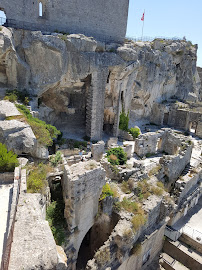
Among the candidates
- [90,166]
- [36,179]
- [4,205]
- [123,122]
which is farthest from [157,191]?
[123,122]

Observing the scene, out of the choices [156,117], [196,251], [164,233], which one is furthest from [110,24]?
[196,251]

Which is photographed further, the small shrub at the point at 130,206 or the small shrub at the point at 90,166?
the small shrub at the point at 130,206

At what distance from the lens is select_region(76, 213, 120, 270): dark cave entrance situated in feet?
29.6

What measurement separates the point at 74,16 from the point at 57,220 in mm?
15727

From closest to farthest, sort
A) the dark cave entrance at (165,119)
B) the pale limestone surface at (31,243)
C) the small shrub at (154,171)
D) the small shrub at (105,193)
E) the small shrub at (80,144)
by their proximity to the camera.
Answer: the pale limestone surface at (31,243), the small shrub at (105,193), the small shrub at (154,171), the small shrub at (80,144), the dark cave entrance at (165,119)

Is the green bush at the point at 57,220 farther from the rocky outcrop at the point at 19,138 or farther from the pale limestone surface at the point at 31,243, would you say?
the pale limestone surface at the point at 31,243

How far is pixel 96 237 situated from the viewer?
31.7ft

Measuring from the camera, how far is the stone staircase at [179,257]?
1082 centimetres

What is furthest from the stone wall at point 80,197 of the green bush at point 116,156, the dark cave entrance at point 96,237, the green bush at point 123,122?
the green bush at point 123,122

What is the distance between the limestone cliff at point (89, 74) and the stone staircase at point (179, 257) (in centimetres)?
1116

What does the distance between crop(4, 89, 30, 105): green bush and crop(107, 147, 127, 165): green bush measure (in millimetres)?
6559

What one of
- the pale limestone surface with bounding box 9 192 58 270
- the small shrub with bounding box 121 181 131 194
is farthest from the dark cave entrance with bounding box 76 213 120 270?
the pale limestone surface with bounding box 9 192 58 270

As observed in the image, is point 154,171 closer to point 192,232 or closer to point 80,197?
point 192,232

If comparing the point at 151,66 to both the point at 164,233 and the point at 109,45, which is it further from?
the point at 164,233
